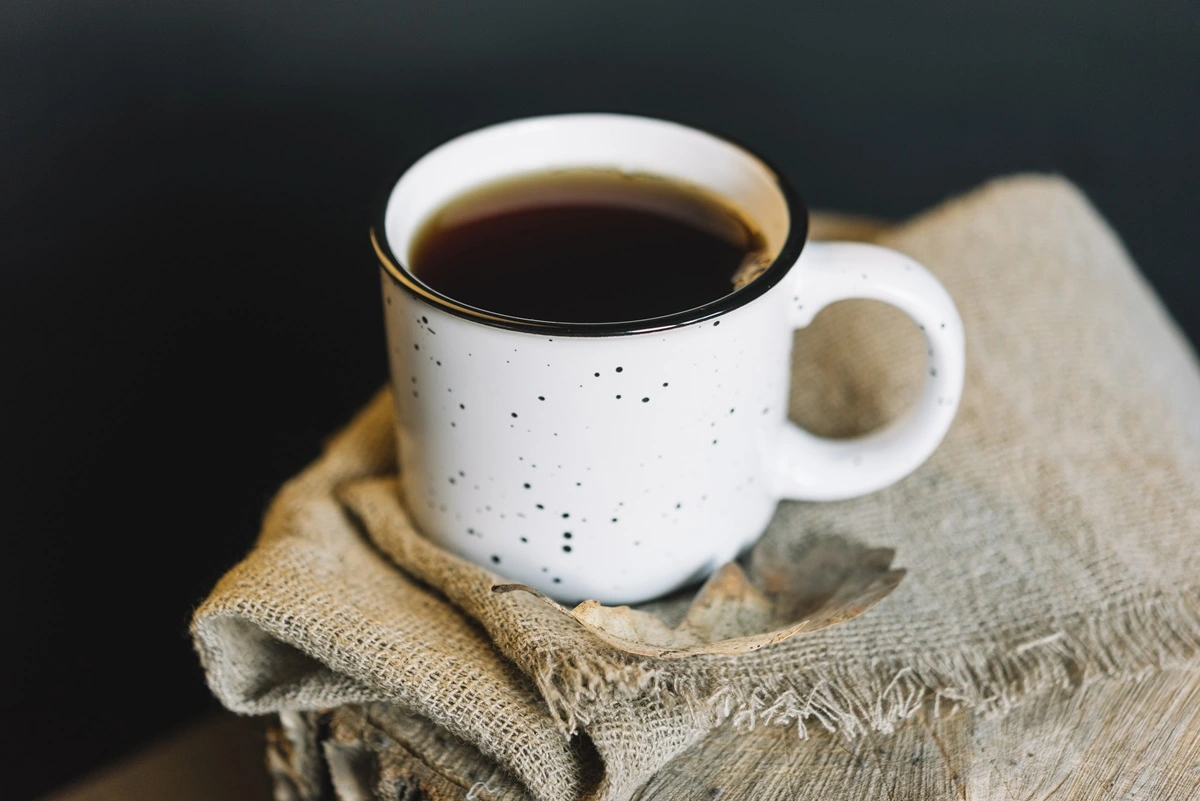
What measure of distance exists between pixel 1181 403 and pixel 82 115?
86 centimetres

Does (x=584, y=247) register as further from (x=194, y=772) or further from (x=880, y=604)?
(x=194, y=772)

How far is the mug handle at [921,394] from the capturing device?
1.94 ft

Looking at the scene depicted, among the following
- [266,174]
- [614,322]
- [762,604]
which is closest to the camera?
[614,322]

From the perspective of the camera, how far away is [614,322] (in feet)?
1.67

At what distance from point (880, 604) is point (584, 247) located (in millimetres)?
280

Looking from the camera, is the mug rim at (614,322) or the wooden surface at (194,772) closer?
the mug rim at (614,322)

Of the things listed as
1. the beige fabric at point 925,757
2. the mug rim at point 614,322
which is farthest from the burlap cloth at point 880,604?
the mug rim at point 614,322

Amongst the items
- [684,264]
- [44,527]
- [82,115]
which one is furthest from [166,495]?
[684,264]

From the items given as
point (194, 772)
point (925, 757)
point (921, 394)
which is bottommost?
point (194, 772)

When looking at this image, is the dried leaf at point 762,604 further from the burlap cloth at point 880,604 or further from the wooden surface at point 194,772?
the wooden surface at point 194,772

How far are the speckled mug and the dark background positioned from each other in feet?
0.98

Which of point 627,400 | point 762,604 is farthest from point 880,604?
Result: point 627,400

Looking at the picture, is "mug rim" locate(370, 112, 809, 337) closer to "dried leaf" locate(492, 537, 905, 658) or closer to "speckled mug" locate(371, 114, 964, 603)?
"speckled mug" locate(371, 114, 964, 603)

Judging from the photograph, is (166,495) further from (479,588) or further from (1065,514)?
(1065,514)
